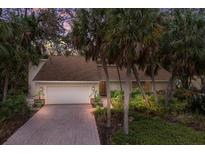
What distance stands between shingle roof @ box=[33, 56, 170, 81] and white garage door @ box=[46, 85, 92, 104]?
867 millimetres

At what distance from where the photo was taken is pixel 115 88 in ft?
87.4

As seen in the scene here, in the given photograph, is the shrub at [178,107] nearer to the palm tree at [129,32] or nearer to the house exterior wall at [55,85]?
the palm tree at [129,32]

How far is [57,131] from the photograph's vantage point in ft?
39.4

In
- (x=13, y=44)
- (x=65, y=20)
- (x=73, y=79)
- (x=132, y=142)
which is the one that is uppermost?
(x=65, y=20)

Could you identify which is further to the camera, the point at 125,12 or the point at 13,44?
the point at 13,44

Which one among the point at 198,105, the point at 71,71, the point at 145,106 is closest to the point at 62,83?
the point at 71,71

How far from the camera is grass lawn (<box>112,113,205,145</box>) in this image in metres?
10.4

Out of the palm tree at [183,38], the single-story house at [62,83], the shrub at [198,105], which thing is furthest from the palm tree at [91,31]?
the single-story house at [62,83]

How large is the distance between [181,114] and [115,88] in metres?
11.6

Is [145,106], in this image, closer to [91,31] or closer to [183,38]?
[183,38]

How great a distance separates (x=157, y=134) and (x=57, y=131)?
480cm

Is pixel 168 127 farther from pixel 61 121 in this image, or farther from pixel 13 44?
Result: pixel 13 44

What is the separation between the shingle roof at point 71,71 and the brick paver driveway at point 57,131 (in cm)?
731

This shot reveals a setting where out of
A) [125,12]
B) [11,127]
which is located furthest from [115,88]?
[125,12]
